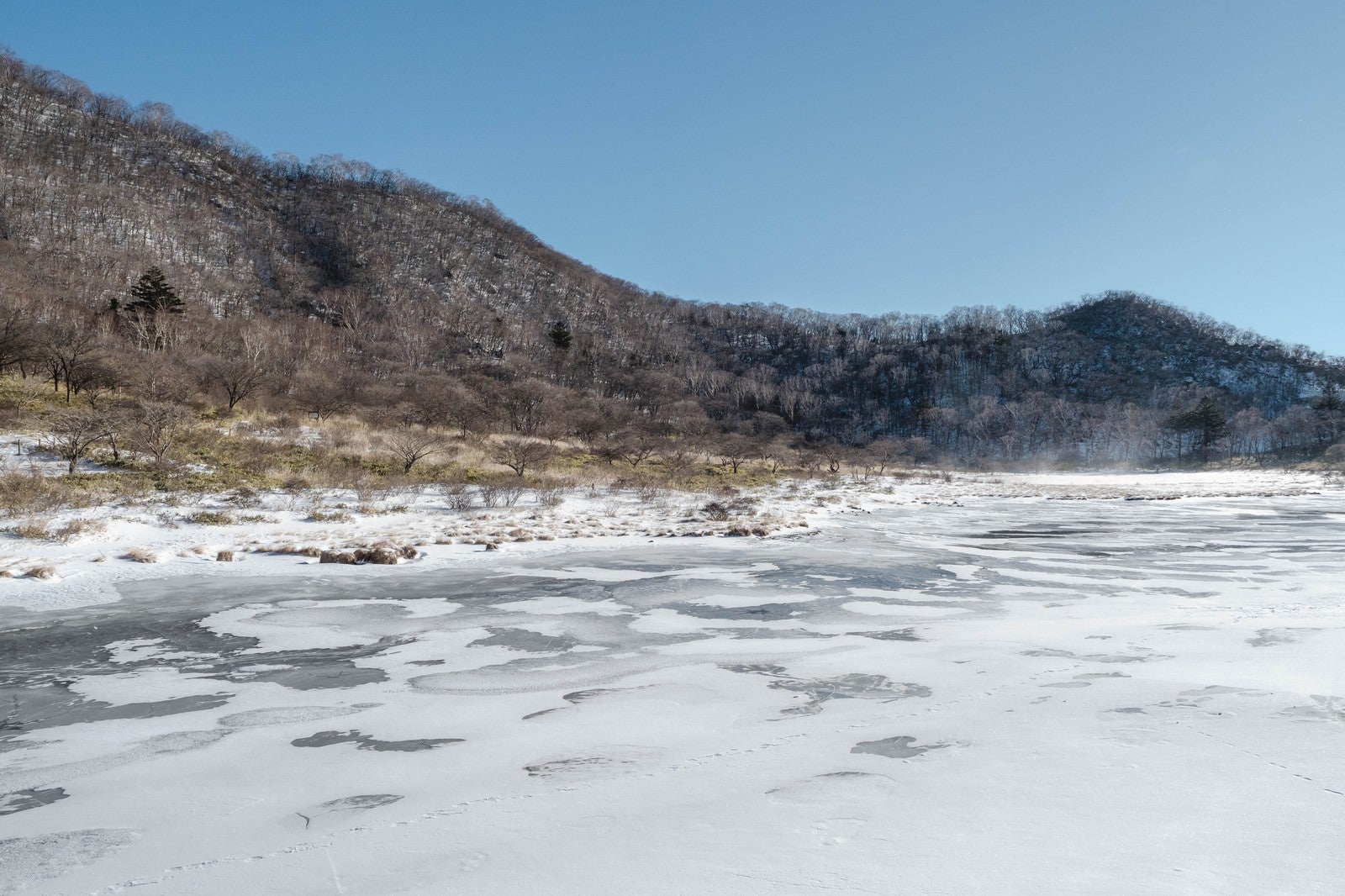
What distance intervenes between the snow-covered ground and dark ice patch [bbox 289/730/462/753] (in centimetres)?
3

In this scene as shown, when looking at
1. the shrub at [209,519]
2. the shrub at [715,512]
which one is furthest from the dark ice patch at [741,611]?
the shrub at [209,519]

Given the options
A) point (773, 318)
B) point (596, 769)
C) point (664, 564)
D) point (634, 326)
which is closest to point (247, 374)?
point (664, 564)

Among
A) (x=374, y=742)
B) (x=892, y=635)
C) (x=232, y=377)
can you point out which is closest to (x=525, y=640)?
(x=374, y=742)

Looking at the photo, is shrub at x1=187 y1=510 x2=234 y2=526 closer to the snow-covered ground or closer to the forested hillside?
the snow-covered ground

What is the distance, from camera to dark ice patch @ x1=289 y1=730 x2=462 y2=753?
12.0 feet

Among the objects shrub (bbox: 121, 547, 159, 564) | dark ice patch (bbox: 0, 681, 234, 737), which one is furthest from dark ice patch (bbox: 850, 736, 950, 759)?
shrub (bbox: 121, 547, 159, 564)

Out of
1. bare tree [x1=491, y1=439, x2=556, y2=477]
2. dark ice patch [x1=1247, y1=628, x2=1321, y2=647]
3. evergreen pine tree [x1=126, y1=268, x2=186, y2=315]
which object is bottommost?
dark ice patch [x1=1247, y1=628, x2=1321, y2=647]

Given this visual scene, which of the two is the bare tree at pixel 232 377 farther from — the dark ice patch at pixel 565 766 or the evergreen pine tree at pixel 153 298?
the dark ice patch at pixel 565 766

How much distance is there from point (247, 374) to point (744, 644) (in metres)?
32.6

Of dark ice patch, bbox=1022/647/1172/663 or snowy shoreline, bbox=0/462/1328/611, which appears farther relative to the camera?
snowy shoreline, bbox=0/462/1328/611

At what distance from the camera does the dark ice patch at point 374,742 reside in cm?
365

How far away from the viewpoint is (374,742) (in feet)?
12.3

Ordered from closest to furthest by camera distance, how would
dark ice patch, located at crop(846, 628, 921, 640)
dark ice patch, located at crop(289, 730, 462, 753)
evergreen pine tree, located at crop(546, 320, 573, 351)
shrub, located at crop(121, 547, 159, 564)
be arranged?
dark ice patch, located at crop(289, 730, 462, 753) < dark ice patch, located at crop(846, 628, 921, 640) < shrub, located at crop(121, 547, 159, 564) < evergreen pine tree, located at crop(546, 320, 573, 351)

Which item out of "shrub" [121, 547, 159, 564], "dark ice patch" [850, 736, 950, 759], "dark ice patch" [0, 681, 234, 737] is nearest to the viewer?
"dark ice patch" [850, 736, 950, 759]
